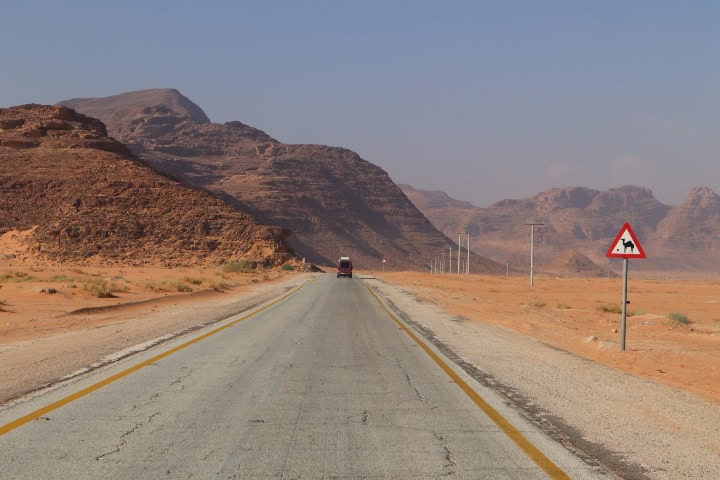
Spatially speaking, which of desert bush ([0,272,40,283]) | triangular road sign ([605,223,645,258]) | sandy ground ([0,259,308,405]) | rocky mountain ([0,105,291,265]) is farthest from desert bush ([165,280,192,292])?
rocky mountain ([0,105,291,265])

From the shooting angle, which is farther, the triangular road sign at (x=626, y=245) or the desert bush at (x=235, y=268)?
the desert bush at (x=235, y=268)

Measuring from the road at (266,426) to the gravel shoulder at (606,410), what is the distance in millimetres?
467

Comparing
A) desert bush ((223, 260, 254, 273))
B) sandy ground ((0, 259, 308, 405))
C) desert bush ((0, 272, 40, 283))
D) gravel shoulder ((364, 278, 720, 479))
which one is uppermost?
desert bush ((223, 260, 254, 273))

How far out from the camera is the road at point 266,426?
5.68 m

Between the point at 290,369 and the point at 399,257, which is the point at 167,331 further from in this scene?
the point at 399,257

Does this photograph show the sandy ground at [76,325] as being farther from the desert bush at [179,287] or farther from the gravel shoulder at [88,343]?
the desert bush at [179,287]

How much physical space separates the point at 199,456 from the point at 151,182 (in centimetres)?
8679

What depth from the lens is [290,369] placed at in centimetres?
1100

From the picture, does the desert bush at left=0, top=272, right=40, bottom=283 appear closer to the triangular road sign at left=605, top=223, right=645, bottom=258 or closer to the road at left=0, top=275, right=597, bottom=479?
the road at left=0, top=275, right=597, bottom=479

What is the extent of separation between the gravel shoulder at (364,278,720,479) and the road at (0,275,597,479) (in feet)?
1.53

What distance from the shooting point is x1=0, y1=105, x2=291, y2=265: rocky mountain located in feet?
252

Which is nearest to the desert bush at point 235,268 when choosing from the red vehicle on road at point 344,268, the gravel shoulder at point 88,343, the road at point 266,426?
the red vehicle on road at point 344,268

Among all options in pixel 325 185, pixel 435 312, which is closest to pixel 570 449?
pixel 435 312

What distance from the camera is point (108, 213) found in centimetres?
8206
